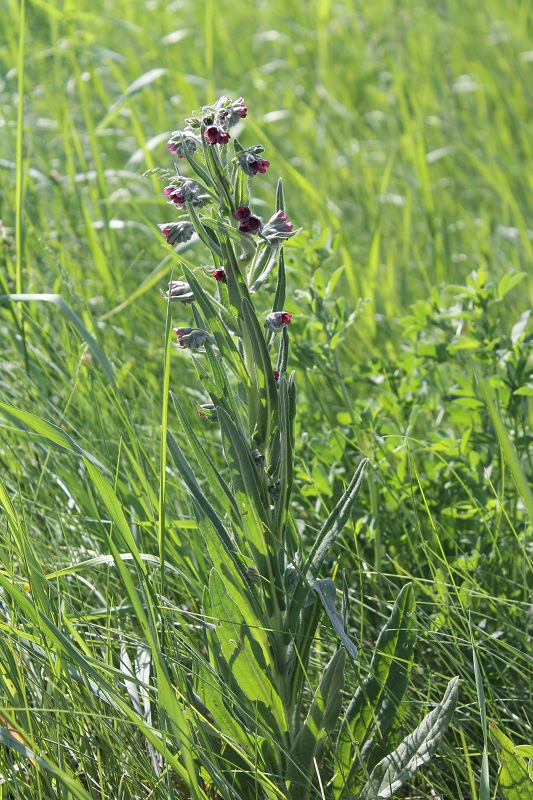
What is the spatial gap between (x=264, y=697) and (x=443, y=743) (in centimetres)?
29

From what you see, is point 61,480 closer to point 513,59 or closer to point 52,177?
point 52,177

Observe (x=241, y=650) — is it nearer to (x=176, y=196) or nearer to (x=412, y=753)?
(x=412, y=753)

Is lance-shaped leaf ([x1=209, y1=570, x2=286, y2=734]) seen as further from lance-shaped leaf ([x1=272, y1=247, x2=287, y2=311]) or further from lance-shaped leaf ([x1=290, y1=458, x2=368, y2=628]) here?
lance-shaped leaf ([x1=272, y1=247, x2=287, y2=311])

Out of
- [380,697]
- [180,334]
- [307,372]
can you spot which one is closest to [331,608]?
[380,697]

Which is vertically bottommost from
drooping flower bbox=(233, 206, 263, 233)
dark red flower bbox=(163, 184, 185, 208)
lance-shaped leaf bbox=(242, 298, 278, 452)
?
lance-shaped leaf bbox=(242, 298, 278, 452)

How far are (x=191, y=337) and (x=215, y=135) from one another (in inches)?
11.0

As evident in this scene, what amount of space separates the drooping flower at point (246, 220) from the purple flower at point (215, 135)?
0.31ft

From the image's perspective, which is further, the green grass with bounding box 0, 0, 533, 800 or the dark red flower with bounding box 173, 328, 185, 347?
the green grass with bounding box 0, 0, 533, 800

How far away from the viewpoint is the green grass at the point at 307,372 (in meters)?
1.32

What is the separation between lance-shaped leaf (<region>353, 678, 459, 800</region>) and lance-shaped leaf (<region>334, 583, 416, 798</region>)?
3cm

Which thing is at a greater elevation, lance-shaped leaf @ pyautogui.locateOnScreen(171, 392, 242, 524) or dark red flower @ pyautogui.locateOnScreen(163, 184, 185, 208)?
dark red flower @ pyautogui.locateOnScreen(163, 184, 185, 208)

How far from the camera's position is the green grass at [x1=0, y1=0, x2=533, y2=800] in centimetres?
132

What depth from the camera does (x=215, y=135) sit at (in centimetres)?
113

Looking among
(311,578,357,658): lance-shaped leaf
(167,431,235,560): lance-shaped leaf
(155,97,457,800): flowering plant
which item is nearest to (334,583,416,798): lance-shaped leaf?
(155,97,457,800): flowering plant
